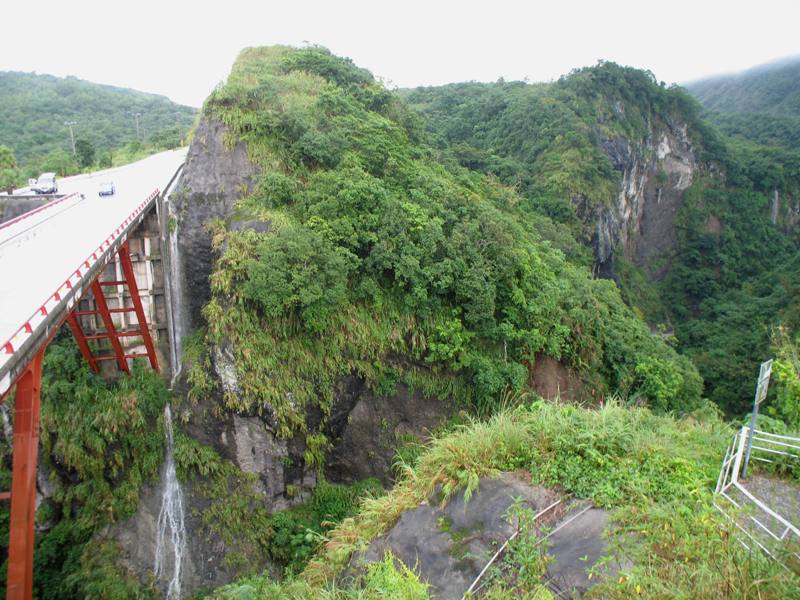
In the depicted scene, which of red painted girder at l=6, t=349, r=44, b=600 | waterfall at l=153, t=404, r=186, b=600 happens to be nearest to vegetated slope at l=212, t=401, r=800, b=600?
red painted girder at l=6, t=349, r=44, b=600

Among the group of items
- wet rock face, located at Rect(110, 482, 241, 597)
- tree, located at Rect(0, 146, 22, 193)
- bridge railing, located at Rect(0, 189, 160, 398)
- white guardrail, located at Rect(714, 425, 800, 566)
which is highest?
tree, located at Rect(0, 146, 22, 193)

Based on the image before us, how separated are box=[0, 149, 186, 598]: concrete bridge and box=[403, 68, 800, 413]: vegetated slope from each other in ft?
86.6

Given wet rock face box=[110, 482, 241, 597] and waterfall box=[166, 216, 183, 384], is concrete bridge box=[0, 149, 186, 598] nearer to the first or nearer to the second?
waterfall box=[166, 216, 183, 384]

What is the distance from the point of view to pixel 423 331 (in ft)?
56.4

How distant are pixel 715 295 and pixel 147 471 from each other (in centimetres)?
6014

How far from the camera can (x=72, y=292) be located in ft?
38.3

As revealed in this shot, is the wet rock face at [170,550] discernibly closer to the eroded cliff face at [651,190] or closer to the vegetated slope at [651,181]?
the vegetated slope at [651,181]

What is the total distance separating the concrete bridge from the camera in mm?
9453

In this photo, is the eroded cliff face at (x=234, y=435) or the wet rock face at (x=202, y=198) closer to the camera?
the eroded cliff face at (x=234, y=435)

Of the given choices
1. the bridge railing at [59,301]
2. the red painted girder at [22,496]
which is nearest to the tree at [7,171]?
the bridge railing at [59,301]

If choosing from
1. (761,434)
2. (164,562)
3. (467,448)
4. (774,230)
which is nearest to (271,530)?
(164,562)

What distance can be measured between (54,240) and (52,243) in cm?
34

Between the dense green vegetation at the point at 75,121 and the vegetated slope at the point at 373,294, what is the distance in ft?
78.0

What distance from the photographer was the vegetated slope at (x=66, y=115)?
53.6 metres
